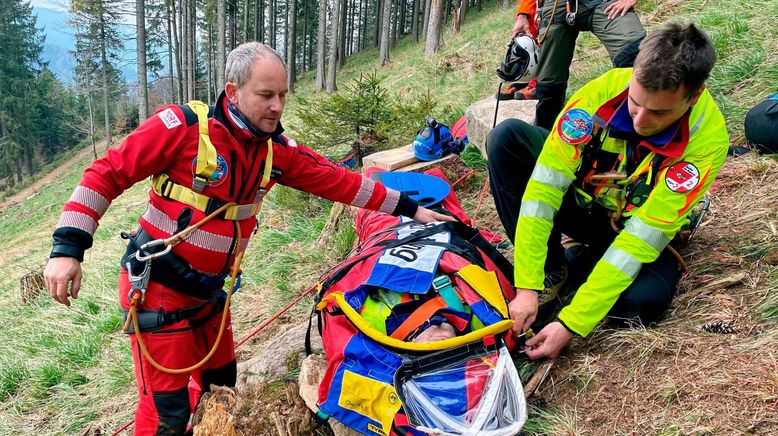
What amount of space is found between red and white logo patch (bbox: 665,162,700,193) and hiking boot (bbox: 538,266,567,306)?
2.83ft

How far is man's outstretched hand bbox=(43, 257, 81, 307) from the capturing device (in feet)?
6.81

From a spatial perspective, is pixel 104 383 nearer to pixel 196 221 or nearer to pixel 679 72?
pixel 196 221

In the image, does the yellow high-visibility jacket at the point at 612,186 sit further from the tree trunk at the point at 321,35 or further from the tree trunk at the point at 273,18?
the tree trunk at the point at 273,18

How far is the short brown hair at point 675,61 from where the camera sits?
1.89 m

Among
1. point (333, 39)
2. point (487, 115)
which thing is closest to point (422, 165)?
point (487, 115)

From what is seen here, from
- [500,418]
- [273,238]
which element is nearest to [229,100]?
[500,418]

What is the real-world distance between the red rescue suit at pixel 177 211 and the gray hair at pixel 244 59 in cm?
14

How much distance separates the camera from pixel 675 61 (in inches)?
74.2

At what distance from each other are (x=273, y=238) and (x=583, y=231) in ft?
12.0

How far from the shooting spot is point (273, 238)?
18.5ft

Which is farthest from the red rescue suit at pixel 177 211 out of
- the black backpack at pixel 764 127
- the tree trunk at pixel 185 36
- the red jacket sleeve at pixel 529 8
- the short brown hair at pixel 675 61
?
the tree trunk at pixel 185 36

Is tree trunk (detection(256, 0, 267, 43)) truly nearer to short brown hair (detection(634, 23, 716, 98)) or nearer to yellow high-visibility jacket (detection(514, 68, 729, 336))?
yellow high-visibility jacket (detection(514, 68, 729, 336))

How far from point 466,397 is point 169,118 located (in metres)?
1.84

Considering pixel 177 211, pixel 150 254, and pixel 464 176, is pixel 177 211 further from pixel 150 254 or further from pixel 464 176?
pixel 464 176
